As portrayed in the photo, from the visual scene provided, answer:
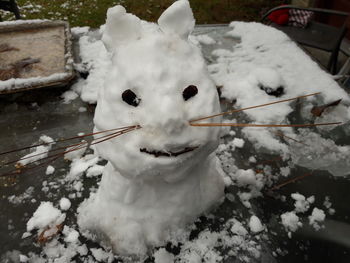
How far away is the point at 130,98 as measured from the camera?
0.89m

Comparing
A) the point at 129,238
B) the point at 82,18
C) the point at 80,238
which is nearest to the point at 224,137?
the point at 129,238

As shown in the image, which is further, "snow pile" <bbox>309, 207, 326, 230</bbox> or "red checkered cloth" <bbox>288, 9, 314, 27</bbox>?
"red checkered cloth" <bbox>288, 9, 314, 27</bbox>

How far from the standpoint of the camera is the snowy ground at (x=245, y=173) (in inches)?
48.7

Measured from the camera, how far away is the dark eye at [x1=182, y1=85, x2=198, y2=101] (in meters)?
0.91

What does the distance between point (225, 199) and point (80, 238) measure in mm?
665

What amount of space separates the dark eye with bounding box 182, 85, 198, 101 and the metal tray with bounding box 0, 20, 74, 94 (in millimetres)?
1180

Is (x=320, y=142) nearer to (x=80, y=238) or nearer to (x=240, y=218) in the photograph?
(x=240, y=218)

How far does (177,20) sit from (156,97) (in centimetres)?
28

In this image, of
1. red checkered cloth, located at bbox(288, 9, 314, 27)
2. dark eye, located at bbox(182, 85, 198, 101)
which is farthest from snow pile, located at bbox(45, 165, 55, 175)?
red checkered cloth, located at bbox(288, 9, 314, 27)

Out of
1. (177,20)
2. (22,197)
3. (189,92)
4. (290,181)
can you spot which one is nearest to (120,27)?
(177,20)

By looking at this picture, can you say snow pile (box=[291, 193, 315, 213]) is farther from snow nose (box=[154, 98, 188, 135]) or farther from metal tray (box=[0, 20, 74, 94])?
metal tray (box=[0, 20, 74, 94])

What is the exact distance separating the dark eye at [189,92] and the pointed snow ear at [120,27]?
0.77 ft

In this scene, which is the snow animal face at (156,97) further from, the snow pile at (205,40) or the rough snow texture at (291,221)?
the snow pile at (205,40)

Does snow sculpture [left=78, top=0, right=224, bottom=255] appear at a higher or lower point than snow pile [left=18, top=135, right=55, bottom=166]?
higher
